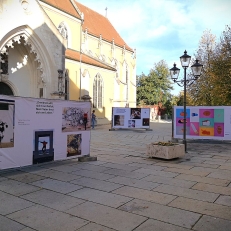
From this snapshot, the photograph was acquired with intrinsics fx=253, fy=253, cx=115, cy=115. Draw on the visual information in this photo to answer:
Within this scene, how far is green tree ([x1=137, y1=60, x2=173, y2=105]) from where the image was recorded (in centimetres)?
5738

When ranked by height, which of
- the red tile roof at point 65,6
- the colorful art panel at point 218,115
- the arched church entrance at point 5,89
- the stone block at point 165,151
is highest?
the red tile roof at point 65,6

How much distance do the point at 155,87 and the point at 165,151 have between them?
50.3 m

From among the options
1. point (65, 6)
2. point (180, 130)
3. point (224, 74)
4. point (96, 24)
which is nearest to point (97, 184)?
point (180, 130)

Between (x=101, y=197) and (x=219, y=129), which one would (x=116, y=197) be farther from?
(x=219, y=129)

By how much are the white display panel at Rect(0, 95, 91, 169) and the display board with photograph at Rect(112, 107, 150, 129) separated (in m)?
13.3

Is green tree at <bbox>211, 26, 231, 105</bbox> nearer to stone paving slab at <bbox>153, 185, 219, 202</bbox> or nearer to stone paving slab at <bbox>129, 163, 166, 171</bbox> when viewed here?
stone paving slab at <bbox>129, 163, 166, 171</bbox>

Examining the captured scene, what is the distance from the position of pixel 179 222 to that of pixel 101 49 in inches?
1358

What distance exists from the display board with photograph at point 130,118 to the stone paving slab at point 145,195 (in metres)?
16.6

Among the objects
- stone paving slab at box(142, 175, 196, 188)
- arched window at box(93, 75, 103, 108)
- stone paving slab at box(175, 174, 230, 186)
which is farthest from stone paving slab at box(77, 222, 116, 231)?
arched window at box(93, 75, 103, 108)

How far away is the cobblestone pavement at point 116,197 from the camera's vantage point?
390 cm

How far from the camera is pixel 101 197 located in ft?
16.6

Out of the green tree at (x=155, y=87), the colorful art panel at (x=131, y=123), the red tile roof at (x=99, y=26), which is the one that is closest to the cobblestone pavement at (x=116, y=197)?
the colorful art panel at (x=131, y=123)

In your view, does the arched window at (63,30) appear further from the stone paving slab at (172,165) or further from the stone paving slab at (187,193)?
the stone paving slab at (187,193)

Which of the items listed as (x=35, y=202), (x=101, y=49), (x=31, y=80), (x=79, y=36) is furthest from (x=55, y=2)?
(x=35, y=202)
